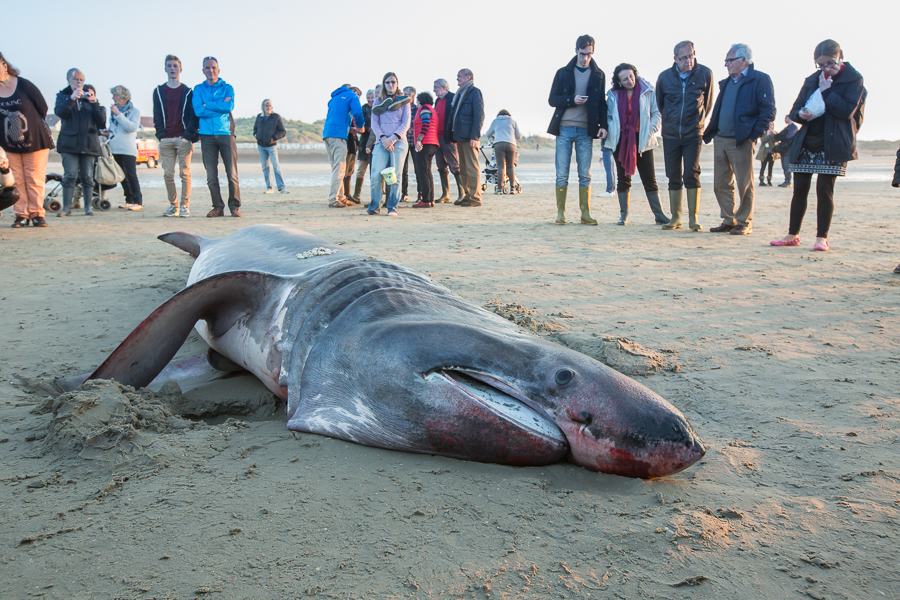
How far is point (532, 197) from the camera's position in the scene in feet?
48.5

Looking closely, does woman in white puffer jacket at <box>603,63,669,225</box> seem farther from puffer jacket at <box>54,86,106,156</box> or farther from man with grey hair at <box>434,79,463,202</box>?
Result: puffer jacket at <box>54,86,106,156</box>

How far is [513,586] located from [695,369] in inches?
81.2

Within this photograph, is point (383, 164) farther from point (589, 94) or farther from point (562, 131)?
point (589, 94)

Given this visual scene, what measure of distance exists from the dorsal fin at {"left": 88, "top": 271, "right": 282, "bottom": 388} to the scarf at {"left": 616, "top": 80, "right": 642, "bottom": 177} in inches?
297

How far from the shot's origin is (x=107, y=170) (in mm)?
10797

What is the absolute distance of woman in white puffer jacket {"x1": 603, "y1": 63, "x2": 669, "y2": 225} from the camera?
360 inches

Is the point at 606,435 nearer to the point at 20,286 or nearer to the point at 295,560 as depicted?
the point at 295,560

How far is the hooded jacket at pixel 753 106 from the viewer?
294 inches

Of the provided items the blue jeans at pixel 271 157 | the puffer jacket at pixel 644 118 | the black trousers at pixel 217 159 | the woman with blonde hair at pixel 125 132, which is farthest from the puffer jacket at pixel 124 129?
the puffer jacket at pixel 644 118

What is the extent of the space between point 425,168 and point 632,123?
4.40m

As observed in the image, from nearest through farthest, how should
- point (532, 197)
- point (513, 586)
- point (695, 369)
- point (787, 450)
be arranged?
point (513, 586), point (787, 450), point (695, 369), point (532, 197)

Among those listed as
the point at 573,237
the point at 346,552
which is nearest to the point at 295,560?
the point at 346,552

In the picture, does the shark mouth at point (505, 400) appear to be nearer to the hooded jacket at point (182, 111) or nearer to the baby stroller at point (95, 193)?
the hooded jacket at point (182, 111)

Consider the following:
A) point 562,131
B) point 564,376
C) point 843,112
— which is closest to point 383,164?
point 562,131
